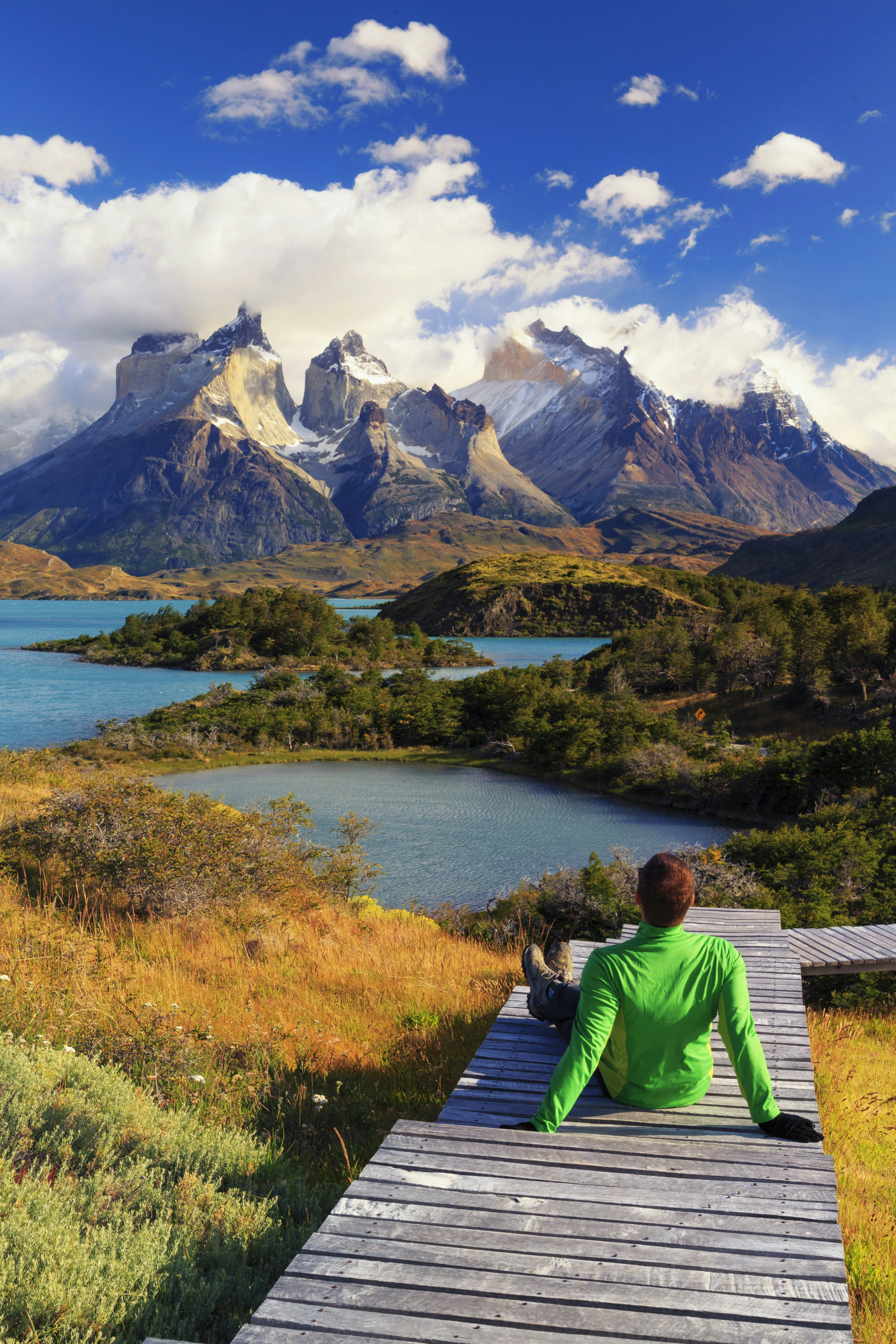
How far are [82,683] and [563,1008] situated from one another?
71.3 metres

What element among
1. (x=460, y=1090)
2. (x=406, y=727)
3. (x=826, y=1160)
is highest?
(x=826, y=1160)

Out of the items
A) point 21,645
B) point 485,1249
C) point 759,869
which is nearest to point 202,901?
point 485,1249

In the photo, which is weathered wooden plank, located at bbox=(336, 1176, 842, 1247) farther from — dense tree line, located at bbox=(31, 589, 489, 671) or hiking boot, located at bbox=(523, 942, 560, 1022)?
dense tree line, located at bbox=(31, 589, 489, 671)

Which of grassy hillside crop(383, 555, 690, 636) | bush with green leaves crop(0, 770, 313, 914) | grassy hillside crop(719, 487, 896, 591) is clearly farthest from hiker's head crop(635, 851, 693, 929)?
grassy hillside crop(383, 555, 690, 636)

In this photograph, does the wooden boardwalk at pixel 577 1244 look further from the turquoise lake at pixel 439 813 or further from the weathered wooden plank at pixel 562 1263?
the turquoise lake at pixel 439 813

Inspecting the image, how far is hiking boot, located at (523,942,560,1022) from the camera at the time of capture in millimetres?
→ 5477

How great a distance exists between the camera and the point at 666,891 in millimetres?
3793

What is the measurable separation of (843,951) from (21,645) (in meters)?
111

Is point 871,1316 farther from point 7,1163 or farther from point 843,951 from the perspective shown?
point 843,951

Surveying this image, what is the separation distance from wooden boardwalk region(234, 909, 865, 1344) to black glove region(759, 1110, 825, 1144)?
0.11 meters

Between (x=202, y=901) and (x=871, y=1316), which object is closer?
(x=871, y=1316)

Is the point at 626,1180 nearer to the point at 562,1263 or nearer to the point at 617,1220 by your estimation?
the point at 617,1220

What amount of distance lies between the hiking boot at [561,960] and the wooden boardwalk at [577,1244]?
2.22 meters

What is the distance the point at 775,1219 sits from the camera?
9.75 ft
